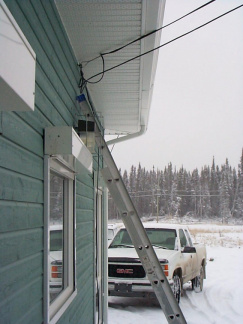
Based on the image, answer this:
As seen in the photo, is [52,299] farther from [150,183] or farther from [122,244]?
[150,183]

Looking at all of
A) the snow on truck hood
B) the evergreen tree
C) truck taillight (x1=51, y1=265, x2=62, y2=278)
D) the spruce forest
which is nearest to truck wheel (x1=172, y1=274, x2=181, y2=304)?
the snow on truck hood

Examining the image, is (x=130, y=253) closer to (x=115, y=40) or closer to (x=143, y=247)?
(x=143, y=247)

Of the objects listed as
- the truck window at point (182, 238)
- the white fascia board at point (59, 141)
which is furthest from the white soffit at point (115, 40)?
the truck window at point (182, 238)

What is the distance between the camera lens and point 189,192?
9125 centimetres

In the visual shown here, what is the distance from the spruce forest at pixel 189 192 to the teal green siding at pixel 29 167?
7316cm

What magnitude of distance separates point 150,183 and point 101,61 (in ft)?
311

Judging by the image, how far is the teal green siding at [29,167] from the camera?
187 centimetres

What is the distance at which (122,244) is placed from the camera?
10258mm

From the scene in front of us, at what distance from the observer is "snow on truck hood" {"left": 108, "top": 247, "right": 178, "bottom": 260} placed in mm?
8927

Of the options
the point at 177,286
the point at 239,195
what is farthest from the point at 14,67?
the point at 239,195

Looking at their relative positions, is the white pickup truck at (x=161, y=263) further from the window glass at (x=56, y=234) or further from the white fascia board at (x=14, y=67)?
the white fascia board at (x=14, y=67)

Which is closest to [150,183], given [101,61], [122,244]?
[122,244]

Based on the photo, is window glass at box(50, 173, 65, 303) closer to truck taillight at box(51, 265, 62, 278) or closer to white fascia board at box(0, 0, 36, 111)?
truck taillight at box(51, 265, 62, 278)

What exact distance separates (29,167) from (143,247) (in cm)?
174
